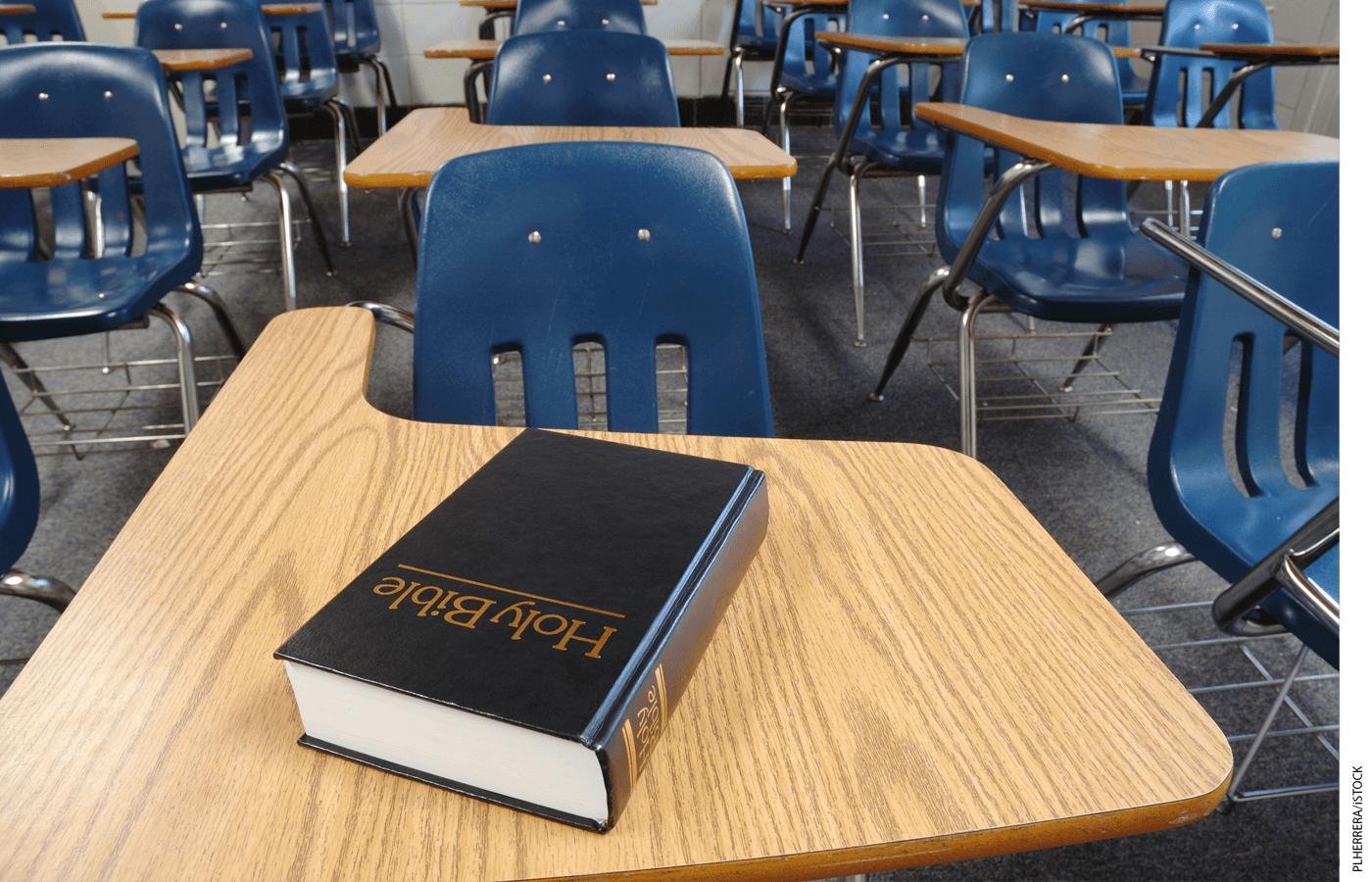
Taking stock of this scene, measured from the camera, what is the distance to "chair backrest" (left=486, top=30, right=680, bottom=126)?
6.20ft

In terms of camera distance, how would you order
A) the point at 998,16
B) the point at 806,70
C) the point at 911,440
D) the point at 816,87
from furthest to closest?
the point at 806,70
the point at 998,16
the point at 816,87
the point at 911,440

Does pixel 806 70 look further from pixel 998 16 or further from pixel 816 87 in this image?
pixel 998 16

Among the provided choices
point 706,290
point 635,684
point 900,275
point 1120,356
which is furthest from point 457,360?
point 900,275

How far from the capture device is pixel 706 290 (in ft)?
3.16

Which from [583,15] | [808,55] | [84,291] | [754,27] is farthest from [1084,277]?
[754,27]

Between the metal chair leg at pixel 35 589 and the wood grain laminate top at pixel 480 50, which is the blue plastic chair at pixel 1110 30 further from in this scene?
the metal chair leg at pixel 35 589

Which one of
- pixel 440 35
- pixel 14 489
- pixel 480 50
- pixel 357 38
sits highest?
pixel 440 35

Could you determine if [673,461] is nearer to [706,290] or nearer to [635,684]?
[635,684]

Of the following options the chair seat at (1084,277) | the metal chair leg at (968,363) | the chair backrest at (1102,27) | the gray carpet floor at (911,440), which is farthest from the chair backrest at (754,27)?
the metal chair leg at (968,363)

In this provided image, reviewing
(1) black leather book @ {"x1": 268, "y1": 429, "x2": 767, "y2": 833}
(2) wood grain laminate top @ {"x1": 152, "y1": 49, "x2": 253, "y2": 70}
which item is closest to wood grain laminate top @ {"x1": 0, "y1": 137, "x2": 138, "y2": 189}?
(2) wood grain laminate top @ {"x1": 152, "y1": 49, "x2": 253, "y2": 70}

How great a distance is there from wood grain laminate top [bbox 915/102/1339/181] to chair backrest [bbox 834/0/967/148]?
3.02 feet

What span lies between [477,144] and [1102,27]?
387 cm

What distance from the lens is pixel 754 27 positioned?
16.0 feet

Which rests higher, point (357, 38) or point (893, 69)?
point (357, 38)
